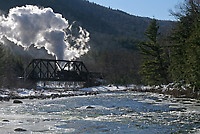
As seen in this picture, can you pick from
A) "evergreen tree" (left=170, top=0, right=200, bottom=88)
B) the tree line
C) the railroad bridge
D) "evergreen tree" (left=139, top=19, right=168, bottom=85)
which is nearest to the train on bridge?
the railroad bridge

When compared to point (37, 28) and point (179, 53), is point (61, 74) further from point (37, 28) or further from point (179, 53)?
point (179, 53)

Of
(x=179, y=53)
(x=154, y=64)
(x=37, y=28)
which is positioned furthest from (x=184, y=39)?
(x=37, y=28)

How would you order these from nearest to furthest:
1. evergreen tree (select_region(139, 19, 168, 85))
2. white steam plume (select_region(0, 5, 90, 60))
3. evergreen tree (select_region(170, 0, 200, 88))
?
evergreen tree (select_region(170, 0, 200, 88)), evergreen tree (select_region(139, 19, 168, 85)), white steam plume (select_region(0, 5, 90, 60))

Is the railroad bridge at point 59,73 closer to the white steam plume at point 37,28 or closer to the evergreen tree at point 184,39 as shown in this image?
the white steam plume at point 37,28

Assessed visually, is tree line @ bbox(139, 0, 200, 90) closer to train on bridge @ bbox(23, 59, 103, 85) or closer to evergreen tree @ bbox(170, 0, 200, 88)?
evergreen tree @ bbox(170, 0, 200, 88)

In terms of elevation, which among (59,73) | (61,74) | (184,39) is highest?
(184,39)

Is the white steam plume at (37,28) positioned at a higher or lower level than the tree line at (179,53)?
higher

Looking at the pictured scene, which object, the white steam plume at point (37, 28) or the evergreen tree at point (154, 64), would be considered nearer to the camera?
the evergreen tree at point (154, 64)

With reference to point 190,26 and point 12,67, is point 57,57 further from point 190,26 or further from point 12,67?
point 190,26

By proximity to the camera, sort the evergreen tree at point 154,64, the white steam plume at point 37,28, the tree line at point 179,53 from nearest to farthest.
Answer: the tree line at point 179,53 < the evergreen tree at point 154,64 < the white steam plume at point 37,28

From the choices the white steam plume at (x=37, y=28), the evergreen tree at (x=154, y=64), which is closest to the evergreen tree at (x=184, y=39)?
the evergreen tree at (x=154, y=64)

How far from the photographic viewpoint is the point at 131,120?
2816cm

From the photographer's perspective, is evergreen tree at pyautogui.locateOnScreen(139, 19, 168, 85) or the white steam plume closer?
evergreen tree at pyautogui.locateOnScreen(139, 19, 168, 85)

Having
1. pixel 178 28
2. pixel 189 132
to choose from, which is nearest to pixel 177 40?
pixel 178 28
